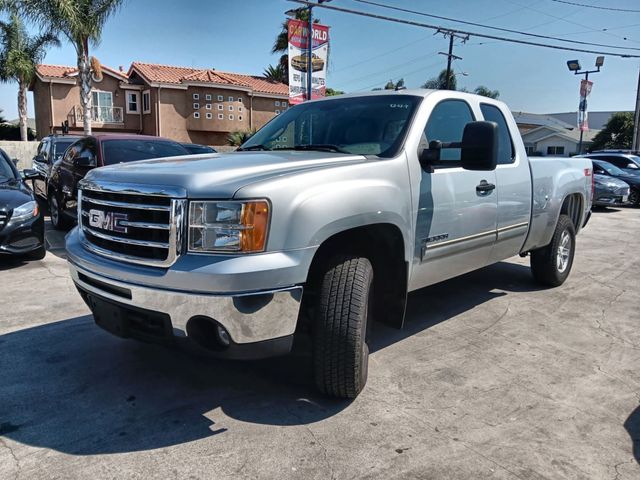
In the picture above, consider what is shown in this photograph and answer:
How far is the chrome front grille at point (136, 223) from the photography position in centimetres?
276

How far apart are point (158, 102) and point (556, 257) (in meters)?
33.4

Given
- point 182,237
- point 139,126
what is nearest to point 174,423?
point 182,237

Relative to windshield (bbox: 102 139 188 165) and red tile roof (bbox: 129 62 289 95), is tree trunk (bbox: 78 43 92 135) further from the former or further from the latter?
Answer: windshield (bbox: 102 139 188 165)

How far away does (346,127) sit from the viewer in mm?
4059

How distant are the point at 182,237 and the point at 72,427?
1301 millimetres

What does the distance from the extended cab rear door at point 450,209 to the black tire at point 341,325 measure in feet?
2.49

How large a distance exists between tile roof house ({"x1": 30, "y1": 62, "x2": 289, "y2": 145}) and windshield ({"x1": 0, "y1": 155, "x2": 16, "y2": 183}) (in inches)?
1137

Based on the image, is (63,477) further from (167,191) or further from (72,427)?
(167,191)

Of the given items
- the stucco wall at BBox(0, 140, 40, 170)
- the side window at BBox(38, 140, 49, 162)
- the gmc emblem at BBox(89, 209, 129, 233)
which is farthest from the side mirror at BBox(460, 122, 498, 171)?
the stucco wall at BBox(0, 140, 40, 170)

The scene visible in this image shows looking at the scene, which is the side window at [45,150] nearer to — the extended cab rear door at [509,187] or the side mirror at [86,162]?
the side mirror at [86,162]

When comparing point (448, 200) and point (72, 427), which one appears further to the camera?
point (448, 200)

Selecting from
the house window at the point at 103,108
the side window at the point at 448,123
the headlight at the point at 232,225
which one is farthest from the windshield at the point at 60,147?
the house window at the point at 103,108

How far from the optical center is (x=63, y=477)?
2.53m

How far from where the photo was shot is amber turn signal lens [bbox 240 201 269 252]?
2.67m
